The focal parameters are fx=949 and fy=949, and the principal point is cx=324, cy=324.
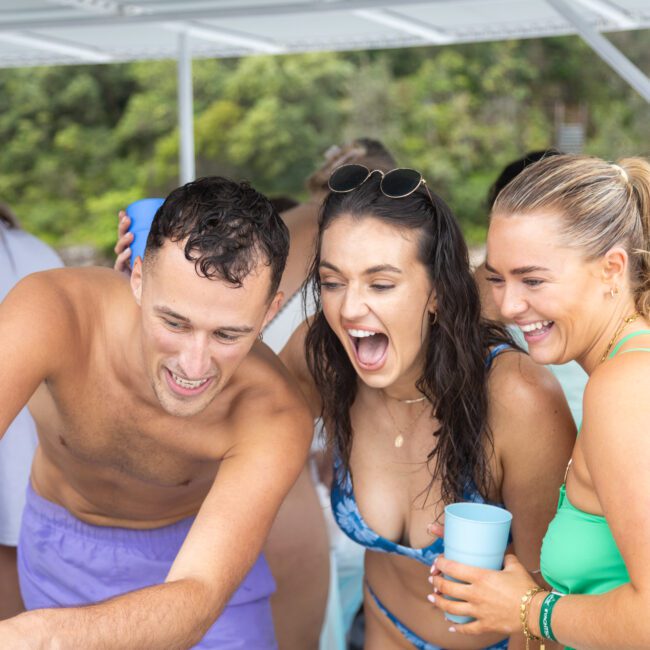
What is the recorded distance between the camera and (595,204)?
1.96 meters

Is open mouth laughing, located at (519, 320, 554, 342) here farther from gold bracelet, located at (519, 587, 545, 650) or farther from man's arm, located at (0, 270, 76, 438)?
man's arm, located at (0, 270, 76, 438)

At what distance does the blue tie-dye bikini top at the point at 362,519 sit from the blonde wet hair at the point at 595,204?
21.2 inches

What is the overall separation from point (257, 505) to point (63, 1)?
330cm

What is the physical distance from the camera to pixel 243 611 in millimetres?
2766

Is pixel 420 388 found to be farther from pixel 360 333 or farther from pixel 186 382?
pixel 186 382

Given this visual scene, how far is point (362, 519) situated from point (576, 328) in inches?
33.1

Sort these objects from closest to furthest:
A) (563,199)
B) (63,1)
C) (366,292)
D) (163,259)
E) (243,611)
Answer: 1. (563,199)
2. (163,259)
3. (366,292)
4. (243,611)
5. (63,1)

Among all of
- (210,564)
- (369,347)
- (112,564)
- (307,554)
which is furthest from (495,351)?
(307,554)

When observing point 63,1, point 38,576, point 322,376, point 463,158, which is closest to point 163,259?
point 322,376

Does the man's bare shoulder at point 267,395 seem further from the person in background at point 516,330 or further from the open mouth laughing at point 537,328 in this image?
the person in background at point 516,330

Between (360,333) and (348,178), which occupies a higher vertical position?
(348,178)

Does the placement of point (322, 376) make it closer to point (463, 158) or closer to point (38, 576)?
point (38, 576)

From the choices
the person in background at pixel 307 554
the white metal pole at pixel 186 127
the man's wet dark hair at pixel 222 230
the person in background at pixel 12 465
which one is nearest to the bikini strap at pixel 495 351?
the man's wet dark hair at pixel 222 230

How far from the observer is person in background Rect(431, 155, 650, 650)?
1.78m
